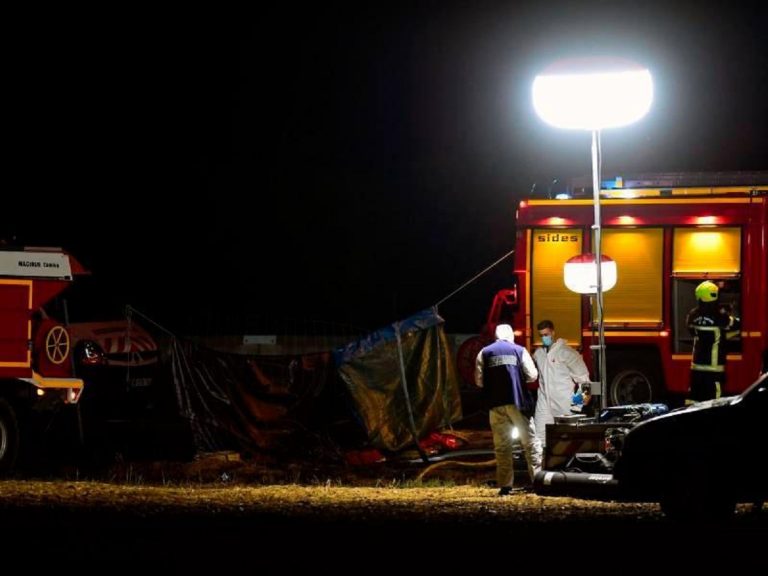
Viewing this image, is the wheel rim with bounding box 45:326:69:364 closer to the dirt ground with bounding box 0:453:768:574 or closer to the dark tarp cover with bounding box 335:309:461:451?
the dirt ground with bounding box 0:453:768:574

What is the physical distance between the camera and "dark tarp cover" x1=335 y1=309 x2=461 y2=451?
1631 cm

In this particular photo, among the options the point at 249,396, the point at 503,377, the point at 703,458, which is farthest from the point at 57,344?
the point at 703,458

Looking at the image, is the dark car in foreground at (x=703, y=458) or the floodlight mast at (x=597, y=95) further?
the floodlight mast at (x=597, y=95)

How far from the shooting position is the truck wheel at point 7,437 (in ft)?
48.7

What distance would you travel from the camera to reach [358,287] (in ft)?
131

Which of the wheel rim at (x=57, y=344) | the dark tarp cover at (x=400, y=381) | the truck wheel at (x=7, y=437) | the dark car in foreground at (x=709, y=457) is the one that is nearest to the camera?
the dark car in foreground at (x=709, y=457)

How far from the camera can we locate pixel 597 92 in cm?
1433

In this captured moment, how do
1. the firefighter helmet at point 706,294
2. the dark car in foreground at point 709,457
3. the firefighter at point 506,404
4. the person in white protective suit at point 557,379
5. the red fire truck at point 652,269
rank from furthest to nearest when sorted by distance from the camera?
the red fire truck at point 652,269, the firefighter helmet at point 706,294, the person in white protective suit at point 557,379, the firefighter at point 506,404, the dark car in foreground at point 709,457

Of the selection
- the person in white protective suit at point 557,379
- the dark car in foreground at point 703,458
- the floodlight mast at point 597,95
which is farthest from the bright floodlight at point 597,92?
the dark car in foreground at point 703,458

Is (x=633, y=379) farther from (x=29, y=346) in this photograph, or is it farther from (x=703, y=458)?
(x=703, y=458)

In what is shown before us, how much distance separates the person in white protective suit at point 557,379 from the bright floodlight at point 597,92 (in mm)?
2371

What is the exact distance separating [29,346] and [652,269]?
8.28m

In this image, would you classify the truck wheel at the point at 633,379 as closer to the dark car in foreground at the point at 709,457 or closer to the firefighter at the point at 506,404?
the firefighter at the point at 506,404

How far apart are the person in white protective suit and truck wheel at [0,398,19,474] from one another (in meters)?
5.55
